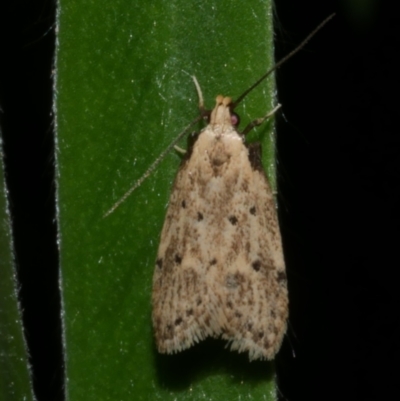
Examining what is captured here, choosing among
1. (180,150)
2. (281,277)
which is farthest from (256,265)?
(180,150)

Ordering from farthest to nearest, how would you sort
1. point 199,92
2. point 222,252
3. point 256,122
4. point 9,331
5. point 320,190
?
1. point 320,190
2. point 222,252
3. point 256,122
4. point 199,92
5. point 9,331

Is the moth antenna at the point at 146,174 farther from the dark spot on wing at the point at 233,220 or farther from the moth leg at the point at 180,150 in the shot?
the dark spot on wing at the point at 233,220

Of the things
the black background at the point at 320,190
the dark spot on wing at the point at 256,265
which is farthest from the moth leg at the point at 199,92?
the black background at the point at 320,190

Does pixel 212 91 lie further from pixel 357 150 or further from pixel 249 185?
pixel 357 150

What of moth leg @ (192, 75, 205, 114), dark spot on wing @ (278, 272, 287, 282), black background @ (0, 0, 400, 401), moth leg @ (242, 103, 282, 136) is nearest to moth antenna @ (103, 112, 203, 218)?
moth leg @ (192, 75, 205, 114)

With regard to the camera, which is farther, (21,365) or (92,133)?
(92,133)

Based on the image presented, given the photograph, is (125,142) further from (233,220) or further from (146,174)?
(233,220)

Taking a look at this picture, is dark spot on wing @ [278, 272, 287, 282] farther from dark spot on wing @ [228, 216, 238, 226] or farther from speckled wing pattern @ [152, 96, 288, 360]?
dark spot on wing @ [228, 216, 238, 226]

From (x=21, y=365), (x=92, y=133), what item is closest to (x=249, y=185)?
(x=92, y=133)
